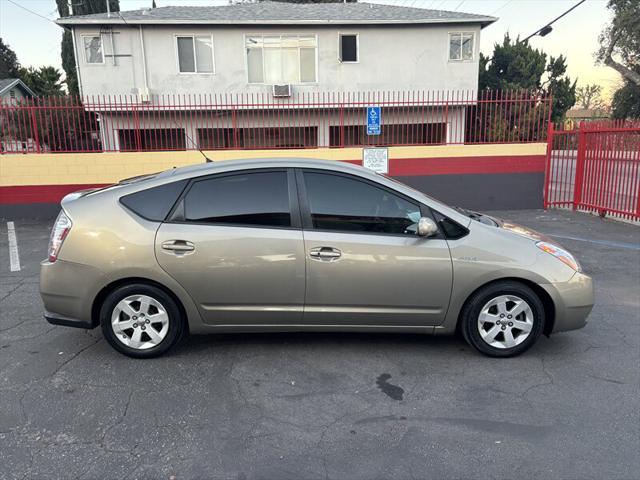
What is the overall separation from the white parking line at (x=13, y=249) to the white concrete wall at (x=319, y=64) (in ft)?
27.7

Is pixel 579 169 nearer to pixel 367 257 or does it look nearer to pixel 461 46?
pixel 461 46

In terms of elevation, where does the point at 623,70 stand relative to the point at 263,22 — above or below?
above

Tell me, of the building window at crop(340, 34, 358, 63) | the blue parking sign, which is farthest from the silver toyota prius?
the building window at crop(340, 34, 358, 63)

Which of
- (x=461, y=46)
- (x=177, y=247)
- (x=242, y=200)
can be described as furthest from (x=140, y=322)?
(x=461, y=46)

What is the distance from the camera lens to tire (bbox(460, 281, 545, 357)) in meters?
3.66

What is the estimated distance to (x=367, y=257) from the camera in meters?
3.57

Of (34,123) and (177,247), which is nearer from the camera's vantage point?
(177,247)

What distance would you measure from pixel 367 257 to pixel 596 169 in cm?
906

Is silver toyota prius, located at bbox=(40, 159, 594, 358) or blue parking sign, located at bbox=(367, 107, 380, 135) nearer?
silver toyota prius, located at bbox=(40, 159, 594, 358)

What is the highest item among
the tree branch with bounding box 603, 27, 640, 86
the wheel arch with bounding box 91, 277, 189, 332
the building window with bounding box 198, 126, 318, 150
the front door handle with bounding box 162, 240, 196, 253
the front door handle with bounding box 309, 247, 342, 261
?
the tree branch with bounding box 603, 27, 640, 86

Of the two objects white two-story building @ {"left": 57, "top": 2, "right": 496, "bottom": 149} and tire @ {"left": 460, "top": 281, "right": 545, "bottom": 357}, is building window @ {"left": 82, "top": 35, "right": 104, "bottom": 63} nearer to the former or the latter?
white two-story building @ {"left": 57, "top": 2, "right": 496, "bottom": 149}

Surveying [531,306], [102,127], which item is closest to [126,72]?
[102,127]

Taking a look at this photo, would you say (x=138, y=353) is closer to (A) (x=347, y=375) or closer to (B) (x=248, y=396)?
(B) (x=248, y=396)

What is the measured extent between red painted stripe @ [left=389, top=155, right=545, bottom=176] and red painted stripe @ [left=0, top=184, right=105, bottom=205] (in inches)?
295
